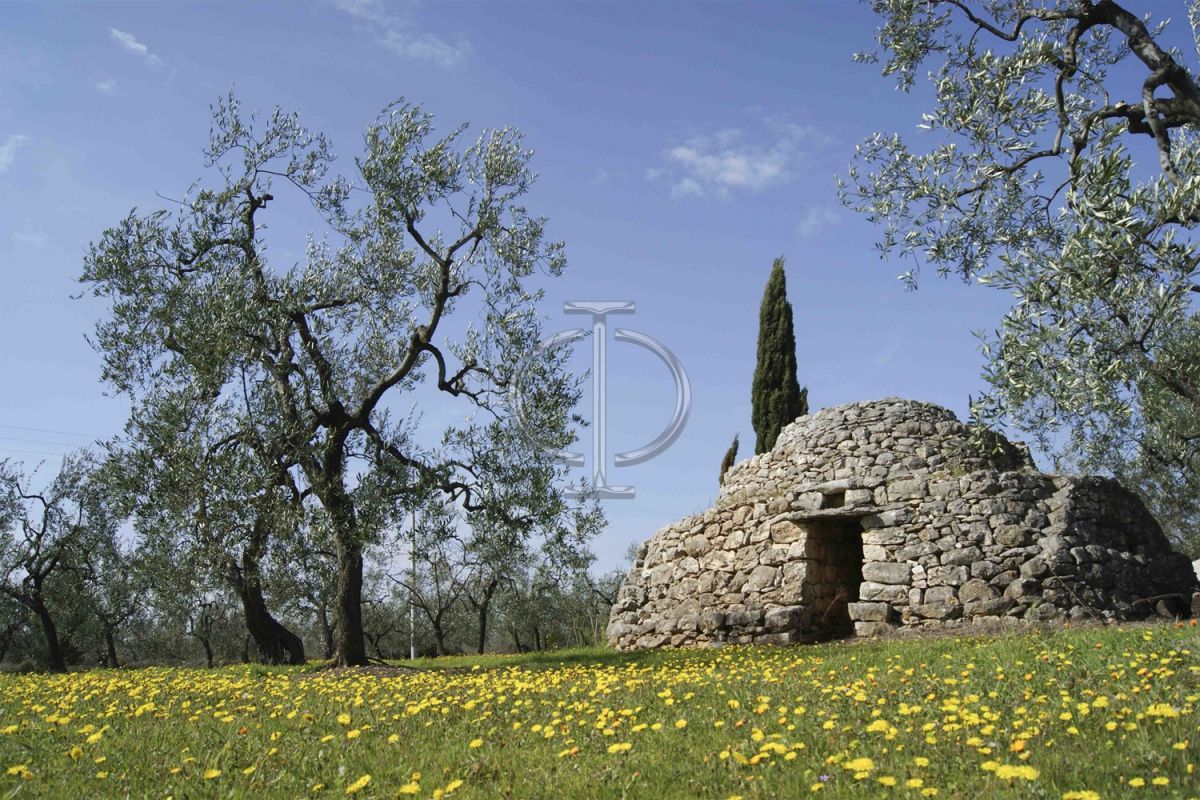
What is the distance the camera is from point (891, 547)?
1786 centimetres

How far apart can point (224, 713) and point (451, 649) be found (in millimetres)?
41816

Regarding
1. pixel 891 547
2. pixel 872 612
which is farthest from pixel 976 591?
pixel 872 612

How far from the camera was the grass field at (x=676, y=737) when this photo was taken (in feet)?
15.3

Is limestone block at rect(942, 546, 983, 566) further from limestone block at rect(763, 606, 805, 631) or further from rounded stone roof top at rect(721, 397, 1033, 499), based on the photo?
limestone block at rect(763, 606, 805, 631)

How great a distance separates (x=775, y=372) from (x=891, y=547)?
12700mm

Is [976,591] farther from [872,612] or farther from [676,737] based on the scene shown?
[676,737]

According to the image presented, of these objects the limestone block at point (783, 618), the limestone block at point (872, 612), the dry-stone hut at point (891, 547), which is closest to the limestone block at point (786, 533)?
the dry-stone hut at point (891, 547)

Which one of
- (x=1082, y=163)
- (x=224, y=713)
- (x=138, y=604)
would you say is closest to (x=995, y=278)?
(x=1082, y=163)

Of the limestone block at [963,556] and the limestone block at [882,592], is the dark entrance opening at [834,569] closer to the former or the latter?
the limestone block at [882,592]

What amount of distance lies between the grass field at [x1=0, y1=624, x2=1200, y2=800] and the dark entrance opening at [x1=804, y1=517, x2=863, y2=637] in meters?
9.35

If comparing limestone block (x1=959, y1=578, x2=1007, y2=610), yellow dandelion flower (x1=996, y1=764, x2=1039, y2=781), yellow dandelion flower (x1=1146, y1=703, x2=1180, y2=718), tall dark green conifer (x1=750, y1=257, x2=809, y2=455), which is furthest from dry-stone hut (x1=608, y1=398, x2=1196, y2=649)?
yellow dandelion flower (x1=996, y1=764, x2=1039, y2=781)

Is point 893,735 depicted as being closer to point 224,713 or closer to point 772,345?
point 224,713

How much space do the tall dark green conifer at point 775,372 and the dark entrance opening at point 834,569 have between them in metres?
9.05

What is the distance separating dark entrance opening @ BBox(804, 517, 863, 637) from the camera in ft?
61.3
